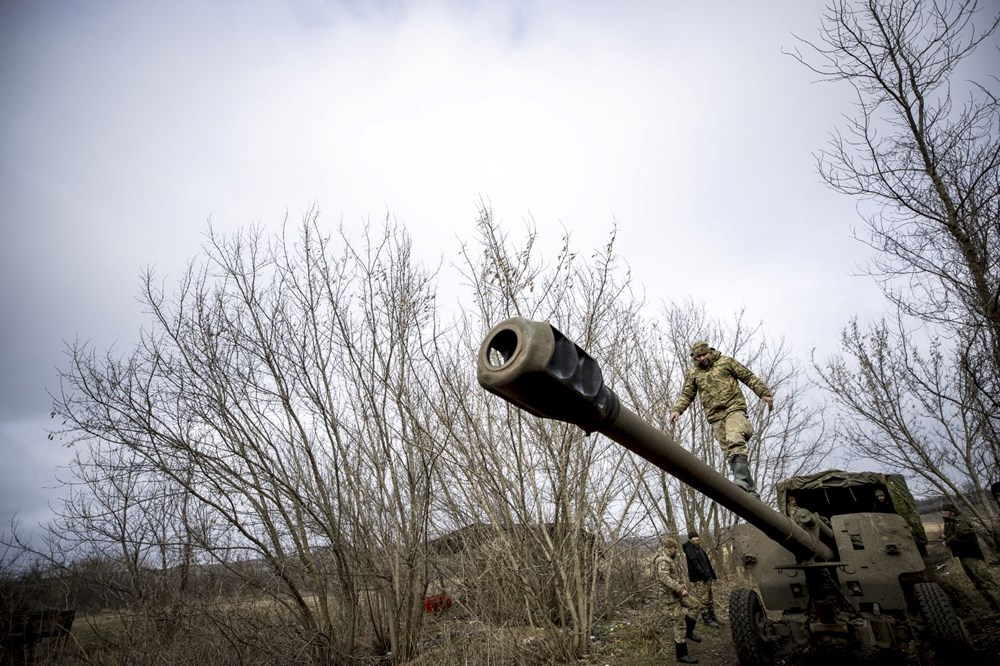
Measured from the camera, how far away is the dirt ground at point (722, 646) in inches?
211

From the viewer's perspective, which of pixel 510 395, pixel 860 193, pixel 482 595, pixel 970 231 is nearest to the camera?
pixel 510 395

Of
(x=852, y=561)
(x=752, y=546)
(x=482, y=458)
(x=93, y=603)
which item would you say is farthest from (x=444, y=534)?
(x=93, y=603)

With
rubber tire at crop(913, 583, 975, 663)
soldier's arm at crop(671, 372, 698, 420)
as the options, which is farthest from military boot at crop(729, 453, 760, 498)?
rubber tire at crop(913, 583, 975, 663)

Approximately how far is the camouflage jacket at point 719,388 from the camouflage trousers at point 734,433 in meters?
0.06

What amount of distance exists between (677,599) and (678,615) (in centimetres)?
67

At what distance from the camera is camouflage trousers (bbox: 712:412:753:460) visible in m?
5.49

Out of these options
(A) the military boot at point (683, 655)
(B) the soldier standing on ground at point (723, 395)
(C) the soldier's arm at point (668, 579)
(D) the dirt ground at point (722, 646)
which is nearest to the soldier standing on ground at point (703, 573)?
(D) the dirt ground at point (722, 646)

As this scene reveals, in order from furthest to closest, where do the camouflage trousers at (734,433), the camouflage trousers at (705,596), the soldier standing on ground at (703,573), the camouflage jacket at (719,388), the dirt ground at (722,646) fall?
1. the camouflage trousers at (705,596)
2. the soldier standing on ground at (703,573)
3. the camouflage jacket at (719,388)
4. the camouflage trousers at (734,433)
5. the dirt ground at (722,646)

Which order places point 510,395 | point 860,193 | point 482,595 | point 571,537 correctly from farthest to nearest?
point 482,595
point 571,537
point 860,193
point 510,395

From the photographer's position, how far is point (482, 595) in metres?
6.90

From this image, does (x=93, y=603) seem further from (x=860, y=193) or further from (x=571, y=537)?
(x=860, y=193)

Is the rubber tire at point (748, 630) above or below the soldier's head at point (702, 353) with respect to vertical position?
below

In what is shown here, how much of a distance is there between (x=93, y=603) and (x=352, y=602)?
15.3ft

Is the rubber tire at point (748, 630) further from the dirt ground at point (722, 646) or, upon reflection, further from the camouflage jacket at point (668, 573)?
the camouflage jacket at point (668, 573)
